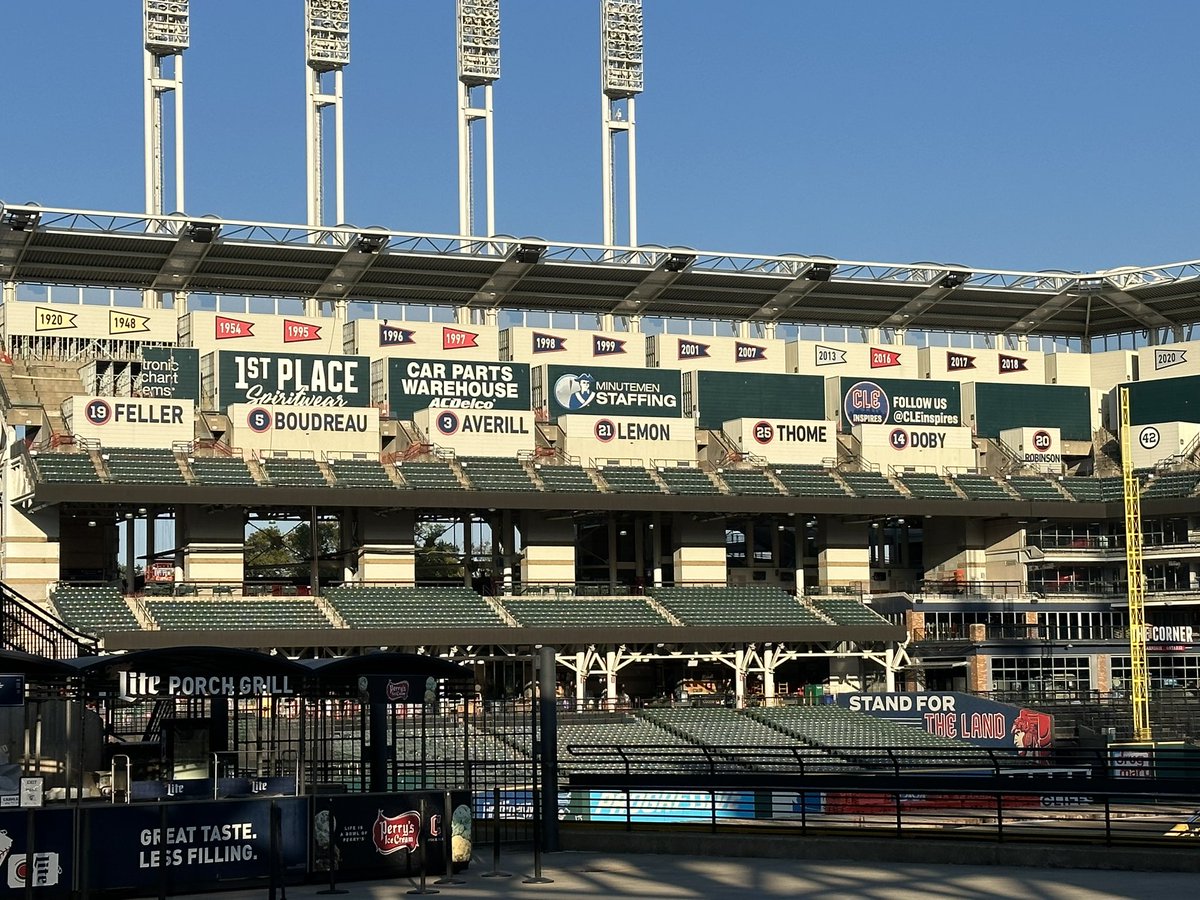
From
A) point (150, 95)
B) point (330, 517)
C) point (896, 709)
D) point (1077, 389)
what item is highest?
point (150, 95)

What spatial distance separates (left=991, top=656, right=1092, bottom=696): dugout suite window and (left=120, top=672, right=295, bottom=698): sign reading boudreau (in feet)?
206

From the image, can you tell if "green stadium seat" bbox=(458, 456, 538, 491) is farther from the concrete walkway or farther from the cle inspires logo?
the cle inspires logo

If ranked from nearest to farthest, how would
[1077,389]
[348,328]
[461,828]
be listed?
[461,828] → [348,328] → [1077,389]

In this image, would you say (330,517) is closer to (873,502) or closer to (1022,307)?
(873,502)

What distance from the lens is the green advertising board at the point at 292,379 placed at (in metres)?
86.4

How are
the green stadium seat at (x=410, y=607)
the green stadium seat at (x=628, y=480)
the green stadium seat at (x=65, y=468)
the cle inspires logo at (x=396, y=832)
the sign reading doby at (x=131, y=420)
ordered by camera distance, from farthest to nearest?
the green stadium seat at (x=628, y=480) < the sign reading doby at (x=131, y=420) < the green stadium seat at (x=410, y=607) < the green stadium seat at (x=65, y=468) < the cle inspires logo at (x=396, y=832)

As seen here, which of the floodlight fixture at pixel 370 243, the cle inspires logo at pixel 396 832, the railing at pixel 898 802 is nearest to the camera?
the cle inspires logo at pixel 396 832

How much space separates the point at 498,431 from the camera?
8862cm

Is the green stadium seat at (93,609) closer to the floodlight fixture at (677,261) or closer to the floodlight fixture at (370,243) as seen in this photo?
the floodlight fixture at (370,243)

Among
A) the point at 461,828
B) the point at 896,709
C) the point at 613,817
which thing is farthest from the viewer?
the point at 896,709

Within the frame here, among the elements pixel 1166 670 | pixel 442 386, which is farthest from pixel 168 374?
pixel 1166 670

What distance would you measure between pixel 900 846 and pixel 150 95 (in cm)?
7047

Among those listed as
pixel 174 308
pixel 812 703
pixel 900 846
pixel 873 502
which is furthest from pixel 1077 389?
pixel 900 846

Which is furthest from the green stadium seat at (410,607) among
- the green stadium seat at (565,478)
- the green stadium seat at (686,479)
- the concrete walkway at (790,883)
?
the concrete walkway at (790,883)
